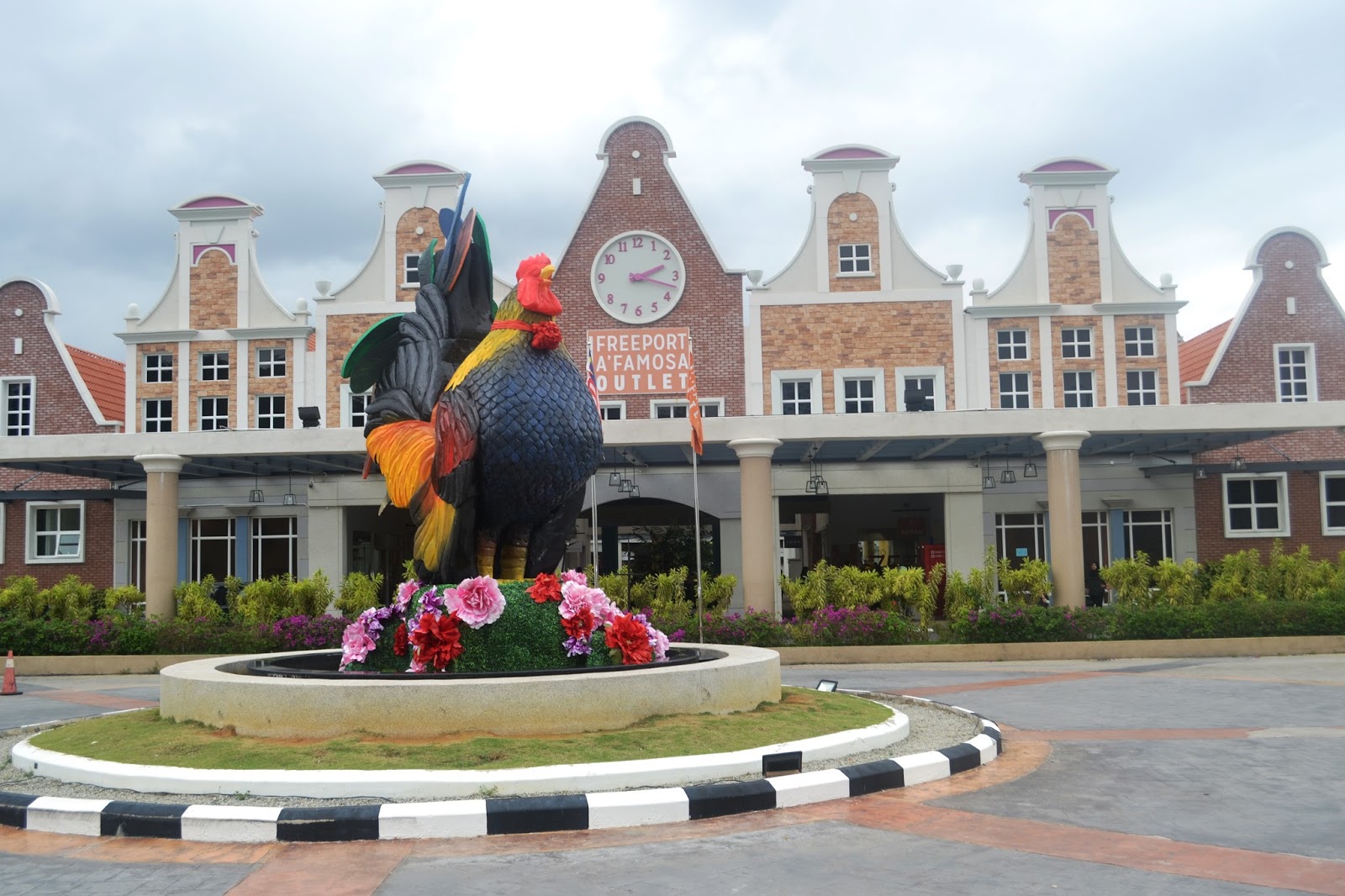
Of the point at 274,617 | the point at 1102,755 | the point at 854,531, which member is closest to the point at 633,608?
the point at 274,617

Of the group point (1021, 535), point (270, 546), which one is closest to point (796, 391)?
point (1021, 535)

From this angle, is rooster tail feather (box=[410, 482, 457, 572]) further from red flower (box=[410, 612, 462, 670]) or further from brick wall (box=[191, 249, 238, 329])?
brick wall (box=[191, 249, 238, 329])

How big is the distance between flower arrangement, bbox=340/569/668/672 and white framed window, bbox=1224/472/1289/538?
20.2 meters

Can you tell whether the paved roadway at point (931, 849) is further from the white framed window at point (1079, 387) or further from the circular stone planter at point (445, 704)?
the white framed window at point (1079, 387)

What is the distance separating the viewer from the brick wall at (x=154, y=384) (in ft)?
89.0

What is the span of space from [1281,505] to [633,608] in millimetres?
15318

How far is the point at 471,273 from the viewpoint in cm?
1064

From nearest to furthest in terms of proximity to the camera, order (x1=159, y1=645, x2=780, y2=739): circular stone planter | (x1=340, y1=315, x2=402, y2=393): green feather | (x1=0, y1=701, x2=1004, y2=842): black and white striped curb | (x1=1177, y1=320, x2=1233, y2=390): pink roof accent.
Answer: (x1=0, y1=701, x2=1004, y2=842): black and white striped curb < (x1=159, y1=645, x2=780, y2=739): circular stone planter < (x1=340, y1=315, x2=402, y2=393): green feather < (x1=1177, y1=320, x2=1233, y2=390): pink roof accent

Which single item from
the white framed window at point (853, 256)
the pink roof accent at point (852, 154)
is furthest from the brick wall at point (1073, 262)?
the pink roof accent at point (852, 154)

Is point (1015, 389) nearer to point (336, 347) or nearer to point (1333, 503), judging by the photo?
point (1333, 503)

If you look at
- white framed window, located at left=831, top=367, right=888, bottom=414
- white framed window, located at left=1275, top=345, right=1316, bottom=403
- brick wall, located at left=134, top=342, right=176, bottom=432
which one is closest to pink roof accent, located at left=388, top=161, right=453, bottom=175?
brick wall, located at left=134, top=342, right=176, bottom=432

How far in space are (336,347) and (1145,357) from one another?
18228mm

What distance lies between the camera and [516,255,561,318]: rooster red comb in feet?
31.8

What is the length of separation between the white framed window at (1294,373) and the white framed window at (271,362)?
2270 cm
